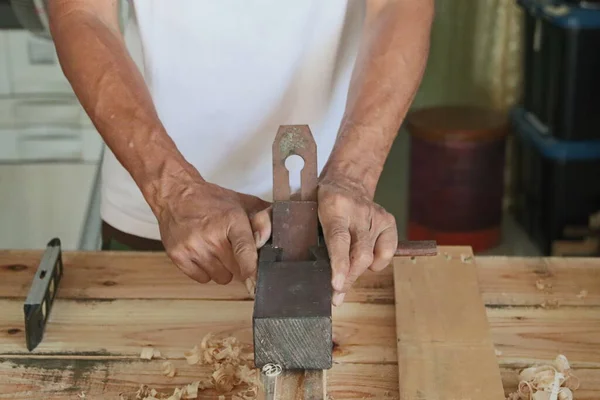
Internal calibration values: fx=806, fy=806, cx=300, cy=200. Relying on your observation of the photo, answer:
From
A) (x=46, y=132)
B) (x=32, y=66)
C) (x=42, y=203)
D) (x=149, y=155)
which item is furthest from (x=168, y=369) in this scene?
(x=32, y=66)

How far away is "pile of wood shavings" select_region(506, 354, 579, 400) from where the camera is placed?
3.00 feet

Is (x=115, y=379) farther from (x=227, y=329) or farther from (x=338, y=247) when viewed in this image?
(x=338, y=247)

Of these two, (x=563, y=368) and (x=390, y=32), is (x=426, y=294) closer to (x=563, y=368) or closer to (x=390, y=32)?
(x=563, y=368)

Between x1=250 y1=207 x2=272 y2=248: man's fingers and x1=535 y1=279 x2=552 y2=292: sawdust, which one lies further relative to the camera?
x1=535 y1=279 x2=552 y2=292: sawdust

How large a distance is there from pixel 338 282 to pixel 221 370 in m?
0.21

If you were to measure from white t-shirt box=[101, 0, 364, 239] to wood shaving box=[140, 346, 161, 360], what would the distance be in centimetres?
39

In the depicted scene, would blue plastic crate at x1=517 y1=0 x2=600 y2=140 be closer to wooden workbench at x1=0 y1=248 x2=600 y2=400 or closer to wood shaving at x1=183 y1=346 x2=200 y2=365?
wooden workbench at x1=0 y1=248 x2=600 y2=400

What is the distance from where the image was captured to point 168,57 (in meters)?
1.26

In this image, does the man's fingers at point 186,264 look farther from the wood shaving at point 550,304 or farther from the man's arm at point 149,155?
the wood shaving at point 550,304

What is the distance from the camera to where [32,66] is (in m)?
2.51

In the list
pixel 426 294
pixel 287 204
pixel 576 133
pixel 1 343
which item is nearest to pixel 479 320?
pixel 426 294

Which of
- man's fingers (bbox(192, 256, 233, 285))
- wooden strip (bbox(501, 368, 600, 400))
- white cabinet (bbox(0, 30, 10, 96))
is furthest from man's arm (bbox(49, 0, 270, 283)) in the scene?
white cabinet (bbox(0, 30, 10, 96))

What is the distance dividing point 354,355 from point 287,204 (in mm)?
242

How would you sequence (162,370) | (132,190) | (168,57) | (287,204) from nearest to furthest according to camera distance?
(287,204)
(162,370)
(168,57)
(132,190)
